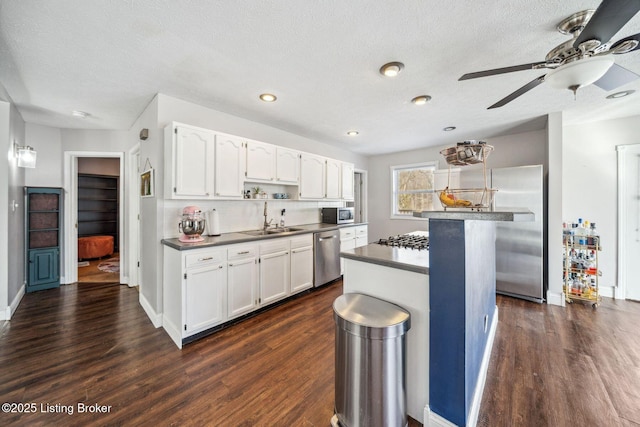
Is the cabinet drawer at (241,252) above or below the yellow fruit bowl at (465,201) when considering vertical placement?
below

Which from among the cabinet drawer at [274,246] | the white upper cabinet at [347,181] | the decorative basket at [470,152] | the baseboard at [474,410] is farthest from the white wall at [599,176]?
the cabinet drawer at [274,246]

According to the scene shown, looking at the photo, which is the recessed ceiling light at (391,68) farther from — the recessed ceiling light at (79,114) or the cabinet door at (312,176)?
the recessed ceiling light at (79,114)

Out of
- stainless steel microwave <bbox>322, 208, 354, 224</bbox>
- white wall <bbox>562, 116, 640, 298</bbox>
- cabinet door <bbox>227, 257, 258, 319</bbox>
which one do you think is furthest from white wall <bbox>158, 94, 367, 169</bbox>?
white wall <bbox>562, 116, 640, 298</bbox>

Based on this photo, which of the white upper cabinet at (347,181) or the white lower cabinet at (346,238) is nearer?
Result: the white lower cabinet at (346,238)

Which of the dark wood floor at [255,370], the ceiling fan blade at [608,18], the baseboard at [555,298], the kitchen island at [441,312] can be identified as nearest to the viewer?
the ceiling fan blade at [608,18]

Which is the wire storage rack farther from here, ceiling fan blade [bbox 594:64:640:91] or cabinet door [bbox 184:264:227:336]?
cabinet door [bbox 184:264:227:336]

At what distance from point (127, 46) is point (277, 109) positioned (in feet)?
5.03

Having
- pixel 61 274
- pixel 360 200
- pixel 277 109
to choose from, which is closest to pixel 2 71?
pixel 277 109

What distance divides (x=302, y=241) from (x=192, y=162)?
65.7 inches

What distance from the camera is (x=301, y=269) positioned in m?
3.43

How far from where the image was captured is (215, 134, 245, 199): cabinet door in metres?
2.80

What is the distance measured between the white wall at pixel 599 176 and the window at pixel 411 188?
1953 millimetres

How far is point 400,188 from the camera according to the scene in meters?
5.52

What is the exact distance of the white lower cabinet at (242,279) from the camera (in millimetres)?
2621
